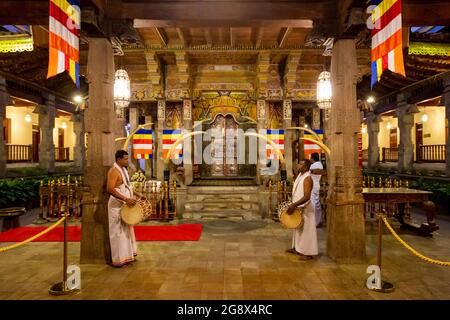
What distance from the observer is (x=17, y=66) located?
12430mm

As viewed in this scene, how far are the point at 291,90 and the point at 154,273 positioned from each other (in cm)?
1053

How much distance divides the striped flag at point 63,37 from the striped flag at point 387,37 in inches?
200

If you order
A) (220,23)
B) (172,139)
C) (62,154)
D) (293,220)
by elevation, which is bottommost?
(293,220)

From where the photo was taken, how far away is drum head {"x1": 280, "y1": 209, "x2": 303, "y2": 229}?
6.06 meters

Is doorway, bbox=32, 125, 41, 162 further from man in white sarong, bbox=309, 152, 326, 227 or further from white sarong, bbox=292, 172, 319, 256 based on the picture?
white sarong, bbox=292, 172, 319, 256

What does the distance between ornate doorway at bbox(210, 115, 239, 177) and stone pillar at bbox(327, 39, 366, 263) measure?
9.25 meters

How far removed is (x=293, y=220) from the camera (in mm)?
6078

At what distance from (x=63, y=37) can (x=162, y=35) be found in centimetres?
682

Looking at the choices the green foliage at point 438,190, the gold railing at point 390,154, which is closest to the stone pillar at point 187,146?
the green foliage at point 438,190

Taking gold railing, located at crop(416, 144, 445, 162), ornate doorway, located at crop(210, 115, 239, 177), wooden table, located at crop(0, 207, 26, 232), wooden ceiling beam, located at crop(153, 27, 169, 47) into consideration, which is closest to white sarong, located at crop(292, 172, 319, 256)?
wooden ceiling beam, located at crop(153, 27, 169, 47)

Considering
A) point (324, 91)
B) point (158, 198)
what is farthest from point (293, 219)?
point (158, 198)

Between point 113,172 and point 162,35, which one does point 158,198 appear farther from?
point 162,35

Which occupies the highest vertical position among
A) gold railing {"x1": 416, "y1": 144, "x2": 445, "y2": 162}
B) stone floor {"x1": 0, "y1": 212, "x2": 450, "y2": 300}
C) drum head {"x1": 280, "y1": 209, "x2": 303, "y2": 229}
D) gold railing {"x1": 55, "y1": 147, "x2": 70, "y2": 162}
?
gold railing {"x1": 55, "y1": 147, "x2": 70, "y2": 162}
